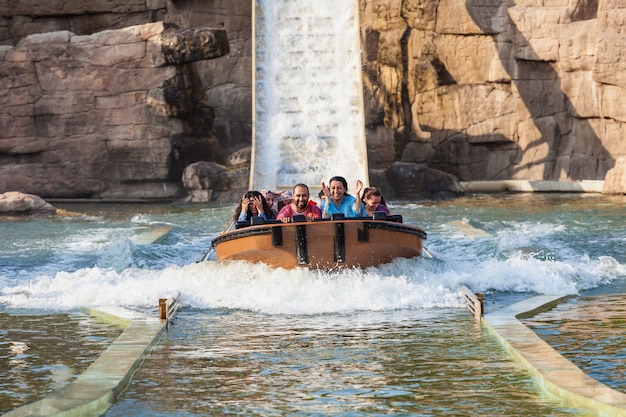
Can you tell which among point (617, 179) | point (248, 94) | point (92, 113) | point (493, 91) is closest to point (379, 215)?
point (617, 179)

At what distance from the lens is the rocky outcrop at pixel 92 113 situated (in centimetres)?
2114

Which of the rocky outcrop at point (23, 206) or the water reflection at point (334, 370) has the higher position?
the water reflection at point (334, 370)

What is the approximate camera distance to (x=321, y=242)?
884 cm

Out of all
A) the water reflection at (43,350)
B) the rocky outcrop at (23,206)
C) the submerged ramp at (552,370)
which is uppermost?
the submerged ramp at (552,370)

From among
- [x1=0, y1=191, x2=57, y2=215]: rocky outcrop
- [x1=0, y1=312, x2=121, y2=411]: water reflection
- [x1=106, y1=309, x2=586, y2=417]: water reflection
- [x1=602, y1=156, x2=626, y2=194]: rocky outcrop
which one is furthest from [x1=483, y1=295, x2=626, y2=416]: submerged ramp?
[x1=602, y1=156, x2=626, y2=194]: rocky outcrop

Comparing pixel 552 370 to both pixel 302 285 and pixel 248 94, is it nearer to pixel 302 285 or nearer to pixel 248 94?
pixel 302 285

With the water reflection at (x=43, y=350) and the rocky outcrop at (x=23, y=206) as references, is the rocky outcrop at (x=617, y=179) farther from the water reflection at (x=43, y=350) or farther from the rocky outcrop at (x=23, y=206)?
the water reflection at (x=43, y=350)

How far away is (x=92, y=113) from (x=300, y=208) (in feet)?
41.9

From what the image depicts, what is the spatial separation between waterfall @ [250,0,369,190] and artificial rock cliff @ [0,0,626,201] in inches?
50.2

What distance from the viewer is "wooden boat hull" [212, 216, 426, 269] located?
8.80m

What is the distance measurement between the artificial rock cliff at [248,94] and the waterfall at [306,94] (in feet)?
4.18

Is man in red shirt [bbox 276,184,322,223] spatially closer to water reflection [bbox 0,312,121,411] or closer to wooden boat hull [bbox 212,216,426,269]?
wooden boat hull [bbox 212,216,426,269]

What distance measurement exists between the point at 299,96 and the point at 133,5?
8289mm

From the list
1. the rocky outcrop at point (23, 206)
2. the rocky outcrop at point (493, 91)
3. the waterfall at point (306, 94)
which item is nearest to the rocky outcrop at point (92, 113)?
the waterfall at point (306, 94)
